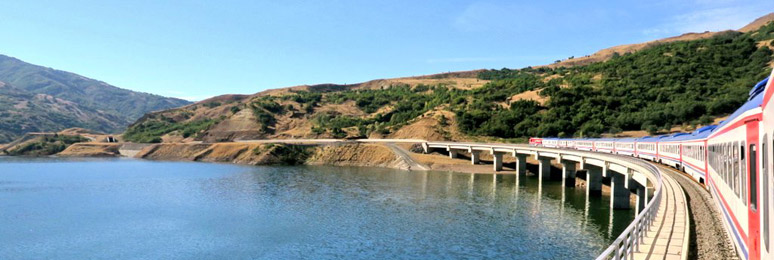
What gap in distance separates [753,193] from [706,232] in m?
8.48

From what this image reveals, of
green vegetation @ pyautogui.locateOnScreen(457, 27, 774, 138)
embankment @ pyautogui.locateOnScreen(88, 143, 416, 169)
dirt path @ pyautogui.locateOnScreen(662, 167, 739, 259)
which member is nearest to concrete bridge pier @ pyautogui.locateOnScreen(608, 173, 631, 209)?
dirt path @ pyautogui.locateOnScreen(662, 167, 739, 259)

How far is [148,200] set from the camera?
57781mm

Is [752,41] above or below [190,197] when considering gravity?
above

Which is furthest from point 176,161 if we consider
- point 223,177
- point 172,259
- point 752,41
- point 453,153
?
point 752,41

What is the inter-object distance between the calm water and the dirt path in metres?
9.45

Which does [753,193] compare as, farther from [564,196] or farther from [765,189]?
[564,196]

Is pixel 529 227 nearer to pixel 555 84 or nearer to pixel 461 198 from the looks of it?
A: pixel 461 198

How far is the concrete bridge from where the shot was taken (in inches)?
547

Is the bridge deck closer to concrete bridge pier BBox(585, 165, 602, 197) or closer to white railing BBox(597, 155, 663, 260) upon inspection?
white railing BBox(597, 155, 663, 260)

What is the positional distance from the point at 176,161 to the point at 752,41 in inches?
6083

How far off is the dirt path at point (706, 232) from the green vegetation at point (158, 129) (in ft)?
524

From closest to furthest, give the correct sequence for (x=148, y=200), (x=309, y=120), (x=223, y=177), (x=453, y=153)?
(x=148, y=200) < (x=223, y=177) < (x=453, y=153) < (x=309, y=120)

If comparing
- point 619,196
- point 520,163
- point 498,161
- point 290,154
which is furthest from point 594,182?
point 290,154

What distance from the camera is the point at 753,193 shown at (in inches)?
402
